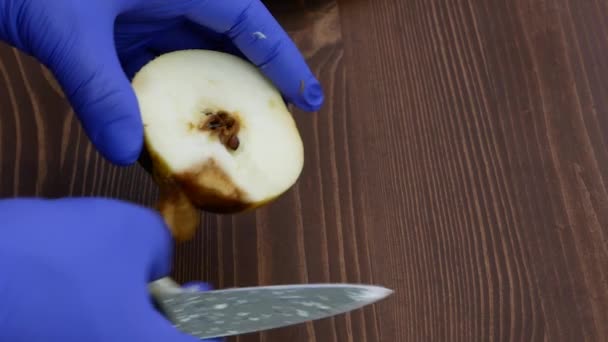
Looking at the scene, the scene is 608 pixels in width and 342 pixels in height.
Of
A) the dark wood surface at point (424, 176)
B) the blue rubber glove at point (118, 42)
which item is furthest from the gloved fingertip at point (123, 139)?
the dark wood surface at point (424, 176)

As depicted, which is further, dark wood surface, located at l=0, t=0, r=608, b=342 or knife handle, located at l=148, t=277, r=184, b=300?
dark wood surface, located at l=0, t=0, r=608, b=342

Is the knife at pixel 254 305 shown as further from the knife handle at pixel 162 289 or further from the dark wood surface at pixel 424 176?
the dark wood surface at pixel 424 176

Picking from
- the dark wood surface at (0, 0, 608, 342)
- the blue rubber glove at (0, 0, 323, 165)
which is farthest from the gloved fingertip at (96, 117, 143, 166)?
the dark wood surface at (0, 0, 608, 342)

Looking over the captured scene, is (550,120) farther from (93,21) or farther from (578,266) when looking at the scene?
(93,21)

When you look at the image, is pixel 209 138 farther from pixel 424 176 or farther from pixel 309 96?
pixel 424 176

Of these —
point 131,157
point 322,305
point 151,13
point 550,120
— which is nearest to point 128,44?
point 151,13

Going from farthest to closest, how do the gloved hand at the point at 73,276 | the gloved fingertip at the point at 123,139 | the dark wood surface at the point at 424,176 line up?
the dark wood surface at the point at 424,176 → the gloved fingertip at the point at 123,139 → the gloved hand at the point at 73,276

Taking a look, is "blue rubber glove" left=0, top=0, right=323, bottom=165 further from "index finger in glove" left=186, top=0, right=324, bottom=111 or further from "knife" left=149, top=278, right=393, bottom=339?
"knife" left=149, top=278, right=393, bottom=339
